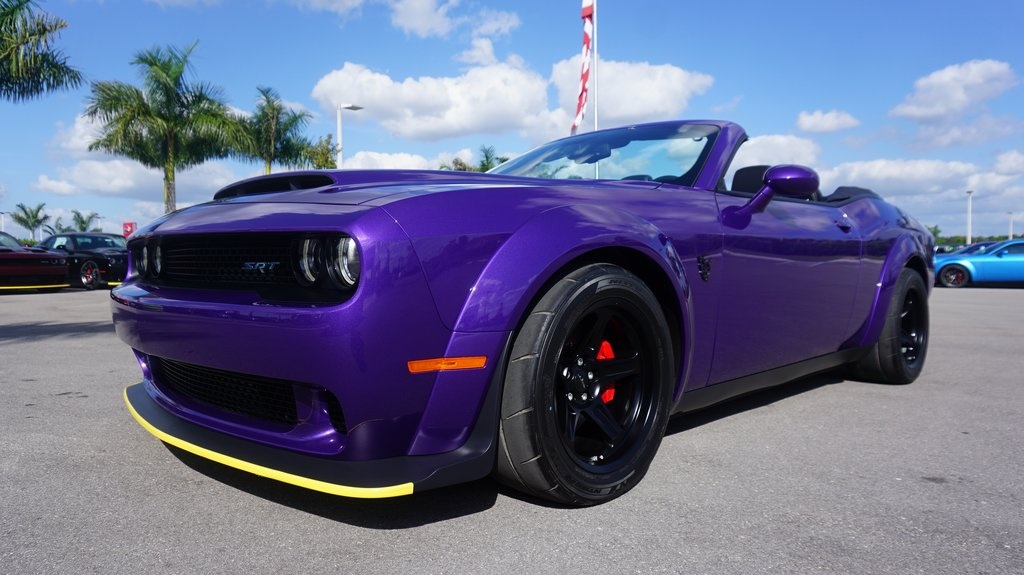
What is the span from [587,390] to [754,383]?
1.11 m

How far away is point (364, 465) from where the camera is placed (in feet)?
5.88

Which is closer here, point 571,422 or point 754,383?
point 571,422

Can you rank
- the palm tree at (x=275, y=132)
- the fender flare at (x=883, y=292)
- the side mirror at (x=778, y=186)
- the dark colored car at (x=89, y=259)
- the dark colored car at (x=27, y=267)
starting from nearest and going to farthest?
the side mirror at (x=778, y=186) → the fender flare at (x=883, y=292) → the dark colored car at (x=27, y=267) → the dark colored car at (x=89, y=259) → the palm tree at (x=275, y=132)

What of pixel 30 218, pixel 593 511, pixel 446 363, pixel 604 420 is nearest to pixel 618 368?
pixel 604 420

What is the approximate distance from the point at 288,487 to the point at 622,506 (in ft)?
3.51

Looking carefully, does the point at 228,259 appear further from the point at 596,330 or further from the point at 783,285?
the point at 783,285

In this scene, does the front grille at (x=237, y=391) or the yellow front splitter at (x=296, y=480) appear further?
the front grille at (x=237, y=391)

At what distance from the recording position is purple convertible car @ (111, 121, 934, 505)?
1778 mm

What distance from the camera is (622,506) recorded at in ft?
7.18

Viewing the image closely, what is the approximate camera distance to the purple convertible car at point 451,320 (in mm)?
1778

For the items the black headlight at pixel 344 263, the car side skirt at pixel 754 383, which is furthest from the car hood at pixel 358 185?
the car side skirt at pixel 754 383

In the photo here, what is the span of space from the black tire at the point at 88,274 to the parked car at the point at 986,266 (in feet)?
65.1

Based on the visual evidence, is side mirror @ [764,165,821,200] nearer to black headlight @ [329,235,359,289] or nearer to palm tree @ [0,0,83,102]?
black headlight @ [329,235,359,289]

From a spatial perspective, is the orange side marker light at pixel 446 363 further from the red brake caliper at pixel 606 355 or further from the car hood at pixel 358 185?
the red brake caliper at pixel 606 355
